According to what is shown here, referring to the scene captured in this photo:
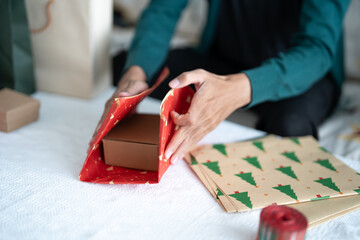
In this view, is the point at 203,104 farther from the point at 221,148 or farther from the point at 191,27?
the point at 191,27

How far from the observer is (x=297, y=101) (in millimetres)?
978

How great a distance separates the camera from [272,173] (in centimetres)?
64

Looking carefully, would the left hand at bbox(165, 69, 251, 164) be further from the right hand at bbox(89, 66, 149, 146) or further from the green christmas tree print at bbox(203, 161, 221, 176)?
the right hand at bbox(89, 66, 149, 146)

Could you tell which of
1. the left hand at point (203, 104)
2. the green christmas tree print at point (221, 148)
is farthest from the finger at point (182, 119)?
the green christmas tree print at point (221, 148)

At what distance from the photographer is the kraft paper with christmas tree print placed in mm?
575

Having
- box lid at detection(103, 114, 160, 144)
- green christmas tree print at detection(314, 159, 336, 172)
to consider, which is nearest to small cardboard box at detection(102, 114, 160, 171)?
box lid at detection(103, 114, 160, 144)

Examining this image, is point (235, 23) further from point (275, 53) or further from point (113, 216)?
point (113, 216)

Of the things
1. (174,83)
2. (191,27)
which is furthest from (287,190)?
(191,27)

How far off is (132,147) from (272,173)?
0.89 feet

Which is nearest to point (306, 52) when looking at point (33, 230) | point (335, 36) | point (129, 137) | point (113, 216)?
point (335, 36)

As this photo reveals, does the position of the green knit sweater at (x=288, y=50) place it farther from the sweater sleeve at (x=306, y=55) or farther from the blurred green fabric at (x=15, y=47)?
the blurred green fabric at (x=15, y=47)

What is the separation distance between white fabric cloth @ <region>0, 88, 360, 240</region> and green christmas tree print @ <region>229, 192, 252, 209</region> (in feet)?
0.06

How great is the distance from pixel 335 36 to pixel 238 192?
0.60 metres

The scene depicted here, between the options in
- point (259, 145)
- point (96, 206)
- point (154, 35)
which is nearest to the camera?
point (96, 206)
